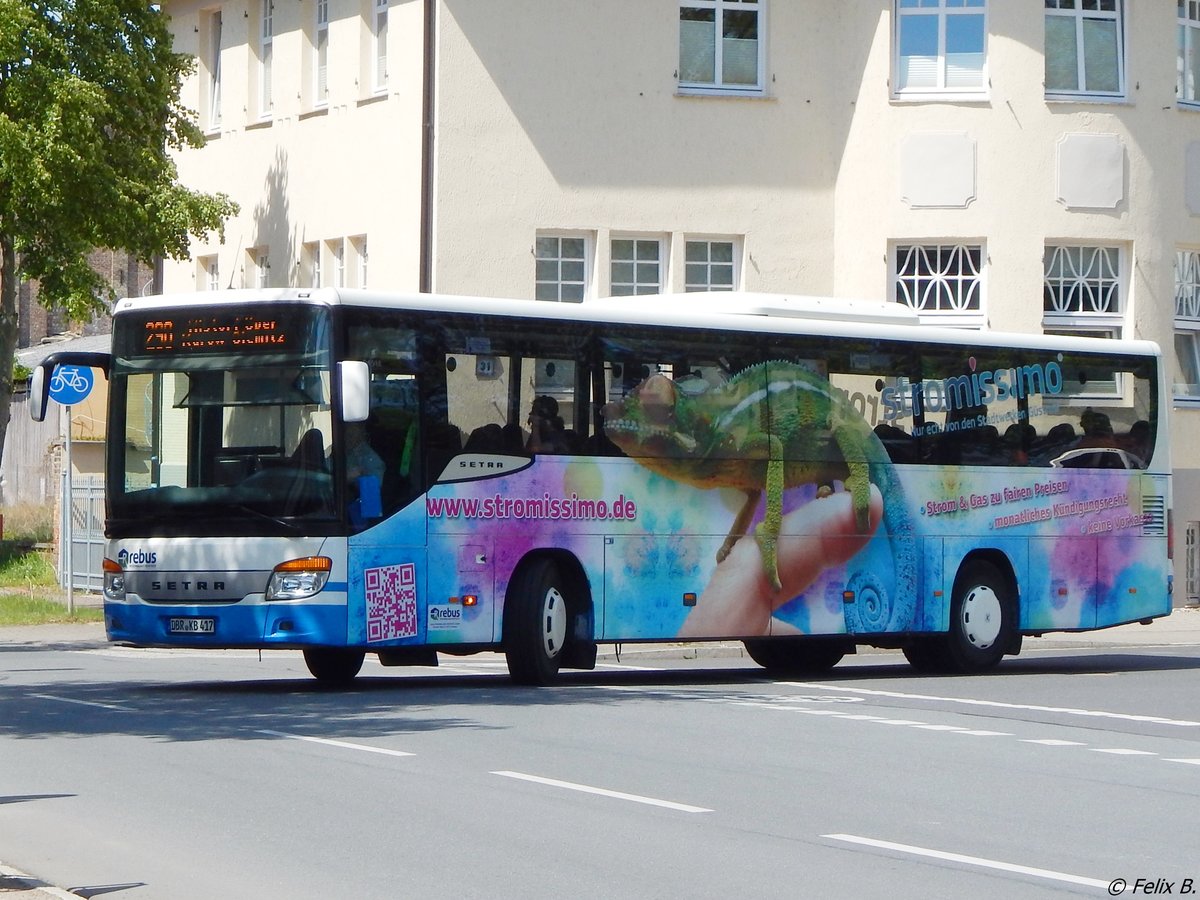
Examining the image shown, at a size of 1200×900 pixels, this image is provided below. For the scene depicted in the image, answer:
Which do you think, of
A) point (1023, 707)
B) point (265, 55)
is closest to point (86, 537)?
point (265, 55)

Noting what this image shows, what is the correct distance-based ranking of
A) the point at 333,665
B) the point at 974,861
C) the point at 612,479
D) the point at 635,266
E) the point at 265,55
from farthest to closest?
the point at 265,55, the point at 635,266, the point at 333,665, the point at 612,479, the point at 974,861

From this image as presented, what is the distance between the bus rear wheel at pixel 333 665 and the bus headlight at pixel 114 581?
1.84m

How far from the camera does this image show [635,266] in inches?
1148

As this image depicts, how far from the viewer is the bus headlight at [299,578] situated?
16.2 meters

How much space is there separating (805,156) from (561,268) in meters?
3.77

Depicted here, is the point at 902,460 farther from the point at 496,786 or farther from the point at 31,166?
the point at 31,166

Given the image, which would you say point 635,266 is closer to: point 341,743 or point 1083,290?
point 1083,290

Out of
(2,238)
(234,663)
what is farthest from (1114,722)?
(2,238)

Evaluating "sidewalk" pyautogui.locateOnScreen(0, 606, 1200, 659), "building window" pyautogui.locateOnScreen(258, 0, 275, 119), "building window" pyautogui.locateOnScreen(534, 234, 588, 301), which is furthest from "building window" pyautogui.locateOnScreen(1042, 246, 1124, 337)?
"building window" pyautogui.locateOnScreen(258, 0, 275, 119)

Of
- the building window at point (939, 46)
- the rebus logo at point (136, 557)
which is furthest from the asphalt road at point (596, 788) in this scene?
the building window at point (939, 46)

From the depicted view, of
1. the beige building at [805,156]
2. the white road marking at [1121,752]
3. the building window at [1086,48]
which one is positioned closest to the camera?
the white road marking at [1121,752]

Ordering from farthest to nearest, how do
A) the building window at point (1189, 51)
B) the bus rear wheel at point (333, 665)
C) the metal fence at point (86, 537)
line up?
the metal fence at point (86, 537) < the building window at point (1189, 51) < the bus rear wheel at point (333, 665)

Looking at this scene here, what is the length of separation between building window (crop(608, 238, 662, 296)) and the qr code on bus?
12.8m

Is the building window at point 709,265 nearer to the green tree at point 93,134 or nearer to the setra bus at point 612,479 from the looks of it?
the green tree at point 93,134
